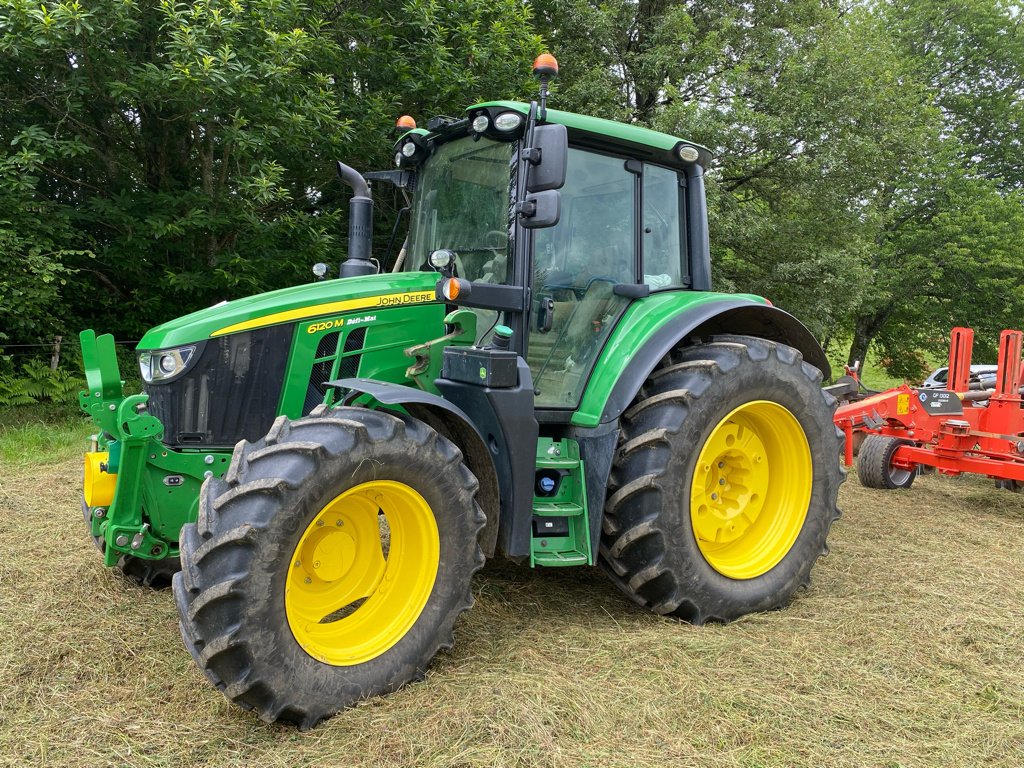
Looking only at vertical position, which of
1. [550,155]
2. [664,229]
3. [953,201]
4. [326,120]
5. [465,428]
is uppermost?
[953,201]

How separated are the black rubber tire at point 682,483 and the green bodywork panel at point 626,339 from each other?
0.57 feet

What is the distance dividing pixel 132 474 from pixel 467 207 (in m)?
1.87

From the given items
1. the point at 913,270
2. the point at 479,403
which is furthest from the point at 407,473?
the point at 913,270

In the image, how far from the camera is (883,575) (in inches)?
173

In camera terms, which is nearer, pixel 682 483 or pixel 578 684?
pixel 578 684

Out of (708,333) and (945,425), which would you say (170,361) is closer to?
(708,333)

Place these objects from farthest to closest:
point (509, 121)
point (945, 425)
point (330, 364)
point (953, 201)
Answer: point (953, 201), point (945, 425), point (509, 121), point (330, 364)

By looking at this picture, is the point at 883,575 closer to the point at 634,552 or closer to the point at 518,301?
the point at 634,552

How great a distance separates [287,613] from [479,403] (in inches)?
43.5

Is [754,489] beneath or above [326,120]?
beneath

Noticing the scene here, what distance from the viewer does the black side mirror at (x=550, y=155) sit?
10.3 feet

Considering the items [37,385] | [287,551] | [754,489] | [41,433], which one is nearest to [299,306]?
[287,551]

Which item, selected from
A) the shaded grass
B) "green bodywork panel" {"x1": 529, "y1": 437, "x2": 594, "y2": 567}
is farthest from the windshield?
the shaded grass

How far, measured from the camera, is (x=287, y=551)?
2.59m
